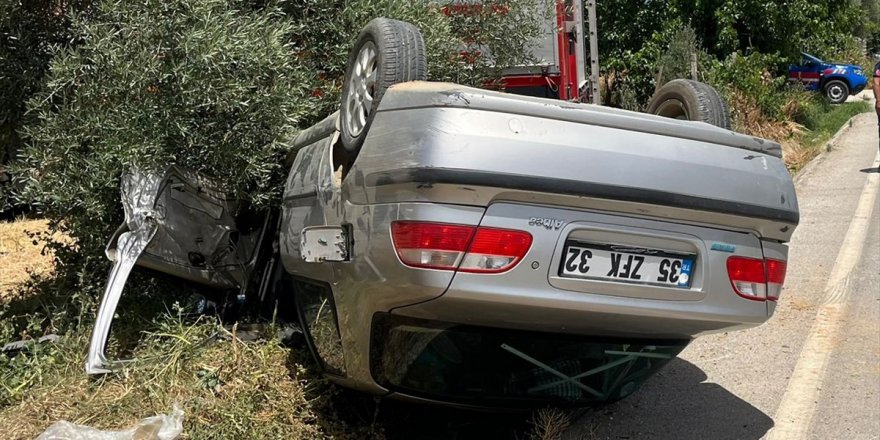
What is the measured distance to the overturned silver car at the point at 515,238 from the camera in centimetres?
260

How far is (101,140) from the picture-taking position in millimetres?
3990

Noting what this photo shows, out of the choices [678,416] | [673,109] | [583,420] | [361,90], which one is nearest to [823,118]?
[673,109]

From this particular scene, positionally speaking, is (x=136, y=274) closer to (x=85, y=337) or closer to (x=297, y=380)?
(x=85, y=337)

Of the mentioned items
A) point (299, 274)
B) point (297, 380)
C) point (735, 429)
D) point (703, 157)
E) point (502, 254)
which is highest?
point (703, 157)

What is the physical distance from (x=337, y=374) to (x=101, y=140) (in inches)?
69.1

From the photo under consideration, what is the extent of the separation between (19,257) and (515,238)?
6930 mm

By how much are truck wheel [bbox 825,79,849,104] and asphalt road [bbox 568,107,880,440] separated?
15.3 m

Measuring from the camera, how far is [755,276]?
3.03 m

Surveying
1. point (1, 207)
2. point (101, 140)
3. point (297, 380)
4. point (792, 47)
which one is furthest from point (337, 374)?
point (792, 47)

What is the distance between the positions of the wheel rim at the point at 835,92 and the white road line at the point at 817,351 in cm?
1466

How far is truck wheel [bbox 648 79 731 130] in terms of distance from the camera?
385cm

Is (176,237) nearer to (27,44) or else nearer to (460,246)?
(27,44)

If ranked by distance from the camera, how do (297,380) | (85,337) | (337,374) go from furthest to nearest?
(85,337) < (297,380) < (337,374)

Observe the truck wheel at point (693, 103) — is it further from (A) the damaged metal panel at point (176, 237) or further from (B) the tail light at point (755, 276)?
(A) the damaged metal panel at point (176, 237)
